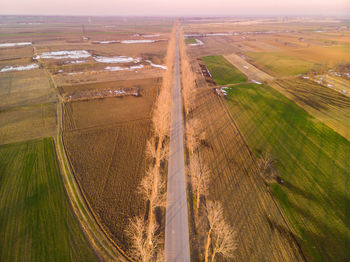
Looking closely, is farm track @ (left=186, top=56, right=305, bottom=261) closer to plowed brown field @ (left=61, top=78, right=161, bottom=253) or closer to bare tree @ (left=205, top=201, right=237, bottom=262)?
bare tree @ (left=205, top=201, right=237, bottom=262)

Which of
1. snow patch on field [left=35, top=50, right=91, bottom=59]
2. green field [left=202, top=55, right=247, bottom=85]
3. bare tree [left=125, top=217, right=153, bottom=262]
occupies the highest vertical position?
snow patch on field [left=35, top=50, right=91, bottom=59]

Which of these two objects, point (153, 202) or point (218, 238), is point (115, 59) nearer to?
point (153, 202)

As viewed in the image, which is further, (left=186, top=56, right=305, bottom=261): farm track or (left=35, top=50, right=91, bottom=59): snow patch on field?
(left=35, top=50, right=91, bottom=59): snow patch on field

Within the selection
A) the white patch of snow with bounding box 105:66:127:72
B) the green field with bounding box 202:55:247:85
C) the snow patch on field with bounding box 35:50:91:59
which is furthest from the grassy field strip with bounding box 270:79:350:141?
the snow patch on field with bounding box 35:50:91:59

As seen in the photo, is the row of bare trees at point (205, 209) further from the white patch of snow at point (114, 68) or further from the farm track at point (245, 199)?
the white patch of snow at point (114, 68)

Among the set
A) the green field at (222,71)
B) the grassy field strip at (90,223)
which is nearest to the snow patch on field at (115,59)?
the green field at (222,71)

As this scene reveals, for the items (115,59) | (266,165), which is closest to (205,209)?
(266,165)

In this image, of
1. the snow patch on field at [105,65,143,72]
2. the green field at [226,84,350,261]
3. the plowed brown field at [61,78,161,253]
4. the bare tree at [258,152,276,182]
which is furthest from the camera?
the snow patch on field at [105,65,143,72]

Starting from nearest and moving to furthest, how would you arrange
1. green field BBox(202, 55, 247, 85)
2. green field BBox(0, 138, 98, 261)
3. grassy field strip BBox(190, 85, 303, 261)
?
green field BBox(0, 138, 98, 261), grassy field strip BBox(190, 85, 303, 261), green field BBox(202, 55, 247, 85)
